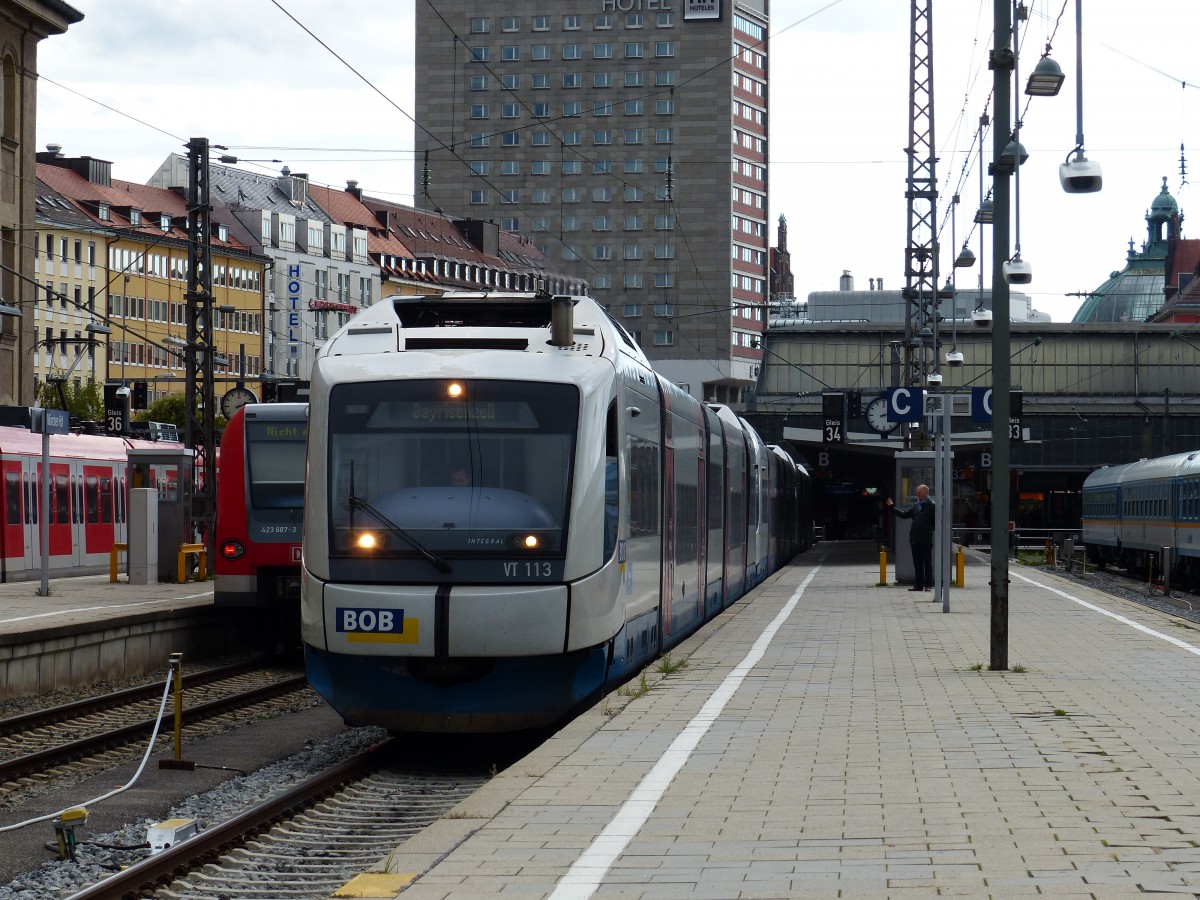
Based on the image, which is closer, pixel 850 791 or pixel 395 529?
pixel 850 791

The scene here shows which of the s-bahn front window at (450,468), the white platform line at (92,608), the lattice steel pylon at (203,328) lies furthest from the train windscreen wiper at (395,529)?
the lattice steel pylon at (203,328)

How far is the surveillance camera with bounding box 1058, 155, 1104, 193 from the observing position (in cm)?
1652

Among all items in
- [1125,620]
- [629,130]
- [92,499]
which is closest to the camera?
[1125,620]

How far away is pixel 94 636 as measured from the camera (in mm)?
19453

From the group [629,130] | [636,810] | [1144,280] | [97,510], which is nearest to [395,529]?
[636,810]

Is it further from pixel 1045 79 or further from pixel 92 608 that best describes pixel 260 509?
pixel 1045 79

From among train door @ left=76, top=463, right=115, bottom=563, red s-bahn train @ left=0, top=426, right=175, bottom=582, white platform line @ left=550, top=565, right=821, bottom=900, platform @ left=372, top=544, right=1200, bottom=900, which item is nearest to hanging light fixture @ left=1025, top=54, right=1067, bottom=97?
platform @ left=372, top=544, right=1200, bottom=900

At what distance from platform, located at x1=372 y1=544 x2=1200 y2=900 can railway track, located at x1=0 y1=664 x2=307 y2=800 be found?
13.3ft

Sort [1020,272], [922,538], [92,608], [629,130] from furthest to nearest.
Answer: [629,130] → [922,538] → [92,608] → [1020,272]

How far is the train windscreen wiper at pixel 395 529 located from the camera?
12055mm

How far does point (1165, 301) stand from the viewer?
15038 centimetres

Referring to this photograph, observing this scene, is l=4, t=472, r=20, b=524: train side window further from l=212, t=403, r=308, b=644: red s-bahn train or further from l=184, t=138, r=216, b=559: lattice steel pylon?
l=212, t=403, r=308, b=644: red s-bahn train

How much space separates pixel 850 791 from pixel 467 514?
3915mm

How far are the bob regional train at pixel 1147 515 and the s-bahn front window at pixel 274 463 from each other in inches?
1005
